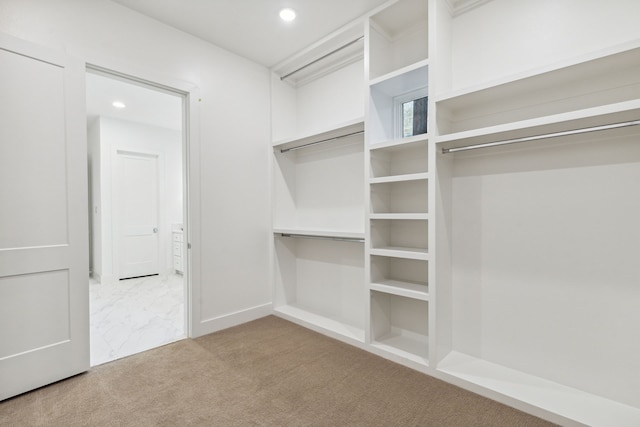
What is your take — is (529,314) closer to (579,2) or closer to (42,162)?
(579,2)

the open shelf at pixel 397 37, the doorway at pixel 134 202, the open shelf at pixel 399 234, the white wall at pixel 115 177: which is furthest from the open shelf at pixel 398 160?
the white wall at pixel 115 177

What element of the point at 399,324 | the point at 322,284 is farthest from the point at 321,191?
the point at 399,324

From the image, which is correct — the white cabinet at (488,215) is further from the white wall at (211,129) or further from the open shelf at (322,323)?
the white wall at (211,129)

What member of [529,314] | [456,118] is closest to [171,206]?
[456,118]

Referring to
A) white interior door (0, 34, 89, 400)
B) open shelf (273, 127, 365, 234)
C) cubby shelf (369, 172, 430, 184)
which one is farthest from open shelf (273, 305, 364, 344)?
white interior door (0, 34, 89, 400)

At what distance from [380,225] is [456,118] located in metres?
1.05

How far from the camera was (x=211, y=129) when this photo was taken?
305cm

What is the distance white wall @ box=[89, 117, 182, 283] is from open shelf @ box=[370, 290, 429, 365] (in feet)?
15.7

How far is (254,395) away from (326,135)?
239 centimetres

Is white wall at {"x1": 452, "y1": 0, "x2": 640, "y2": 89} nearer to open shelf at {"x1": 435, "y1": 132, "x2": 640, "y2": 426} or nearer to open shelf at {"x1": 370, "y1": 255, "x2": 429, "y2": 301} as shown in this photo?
open shelf at {"x1": 435, "y1": 132, "x2": 640, "y2": 426}

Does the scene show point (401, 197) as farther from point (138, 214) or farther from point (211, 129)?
point (138, 214)

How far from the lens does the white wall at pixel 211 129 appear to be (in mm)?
2312

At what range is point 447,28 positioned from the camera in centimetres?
235

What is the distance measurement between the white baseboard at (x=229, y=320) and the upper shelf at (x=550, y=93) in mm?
2618
